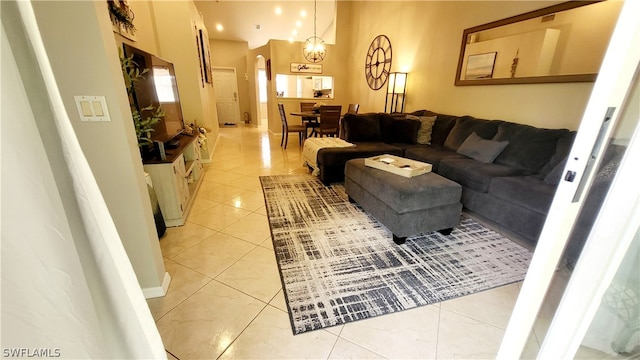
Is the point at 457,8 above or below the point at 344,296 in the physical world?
above

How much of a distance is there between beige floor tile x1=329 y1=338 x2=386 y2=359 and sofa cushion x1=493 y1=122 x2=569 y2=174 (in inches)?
94.3

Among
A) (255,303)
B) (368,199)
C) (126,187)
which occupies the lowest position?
(255,303)

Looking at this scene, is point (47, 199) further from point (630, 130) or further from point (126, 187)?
point (630, 130)

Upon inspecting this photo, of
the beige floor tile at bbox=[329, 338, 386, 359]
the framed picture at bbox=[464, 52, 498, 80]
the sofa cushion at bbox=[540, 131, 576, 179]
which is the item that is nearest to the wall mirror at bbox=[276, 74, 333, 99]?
the framed picture at bbox=[464, 52, 498, 80]

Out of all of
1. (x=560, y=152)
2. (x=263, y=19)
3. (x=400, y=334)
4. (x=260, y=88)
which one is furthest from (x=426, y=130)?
(x=260, y=88)

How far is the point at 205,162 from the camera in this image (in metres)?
4.29

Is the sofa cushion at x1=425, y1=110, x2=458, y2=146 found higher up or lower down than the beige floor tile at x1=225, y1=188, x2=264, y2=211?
higher up

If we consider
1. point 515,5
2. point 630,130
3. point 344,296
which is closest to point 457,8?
point 515,5

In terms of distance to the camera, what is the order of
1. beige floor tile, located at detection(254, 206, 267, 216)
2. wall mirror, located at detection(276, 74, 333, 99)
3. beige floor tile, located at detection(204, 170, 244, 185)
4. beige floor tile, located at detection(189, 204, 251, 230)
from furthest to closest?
wall mirror, located at detection(276, 74, 333, 99) → beige floor tile, located at detection(204, 170, 244, 185) → beige floor tile, located at detection(254, 206, 267, 216) → beige floor tile, located at detection(189, 204, 251, 230)

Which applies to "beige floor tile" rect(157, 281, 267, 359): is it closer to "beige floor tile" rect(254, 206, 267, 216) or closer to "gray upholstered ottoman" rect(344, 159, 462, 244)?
"beige floor tile" rect(254, 206, 267, 216)

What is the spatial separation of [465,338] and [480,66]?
3.30m

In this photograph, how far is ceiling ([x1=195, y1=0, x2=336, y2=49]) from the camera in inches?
234

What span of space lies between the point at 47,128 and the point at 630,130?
156cm

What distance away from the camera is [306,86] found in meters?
8.55
